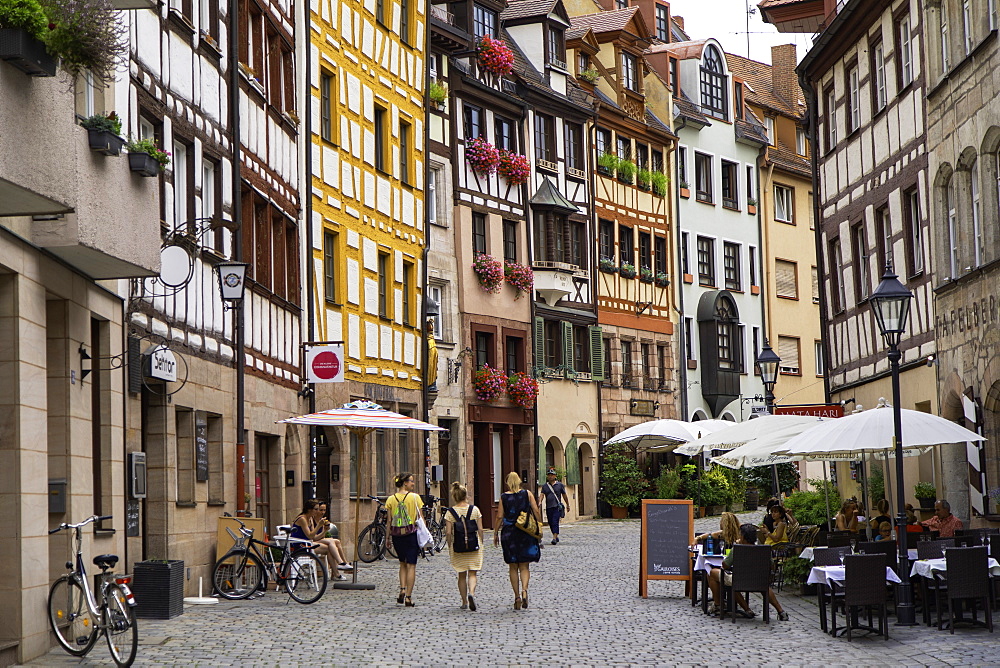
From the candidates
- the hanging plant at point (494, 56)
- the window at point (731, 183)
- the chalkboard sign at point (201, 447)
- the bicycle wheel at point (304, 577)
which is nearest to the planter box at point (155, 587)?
the bicycle wheel at point (304, 577)

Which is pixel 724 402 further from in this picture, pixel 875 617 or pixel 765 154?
pixel 875 617

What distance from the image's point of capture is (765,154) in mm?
54844

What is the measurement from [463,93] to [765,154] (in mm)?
19071

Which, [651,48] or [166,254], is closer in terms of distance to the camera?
[166,254]

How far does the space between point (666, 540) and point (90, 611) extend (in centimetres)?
867

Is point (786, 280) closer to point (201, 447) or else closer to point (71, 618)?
point (201, 447)

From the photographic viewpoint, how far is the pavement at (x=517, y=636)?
41.4 ft

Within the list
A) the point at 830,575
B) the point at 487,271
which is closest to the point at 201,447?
the point at 830,575

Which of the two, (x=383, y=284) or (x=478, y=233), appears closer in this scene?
(x=383, y=284)

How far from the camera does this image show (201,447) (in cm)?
1934

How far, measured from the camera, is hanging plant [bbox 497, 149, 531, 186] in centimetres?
4016

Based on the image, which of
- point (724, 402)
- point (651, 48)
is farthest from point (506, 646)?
point (651, 48)

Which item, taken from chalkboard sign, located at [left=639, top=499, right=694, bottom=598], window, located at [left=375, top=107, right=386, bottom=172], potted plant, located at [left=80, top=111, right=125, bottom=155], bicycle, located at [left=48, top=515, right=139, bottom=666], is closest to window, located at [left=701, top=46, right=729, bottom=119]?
window, located at [left=375, top=107, right=386, bottom=172]

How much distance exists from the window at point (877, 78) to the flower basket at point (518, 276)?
15348 millimetres
